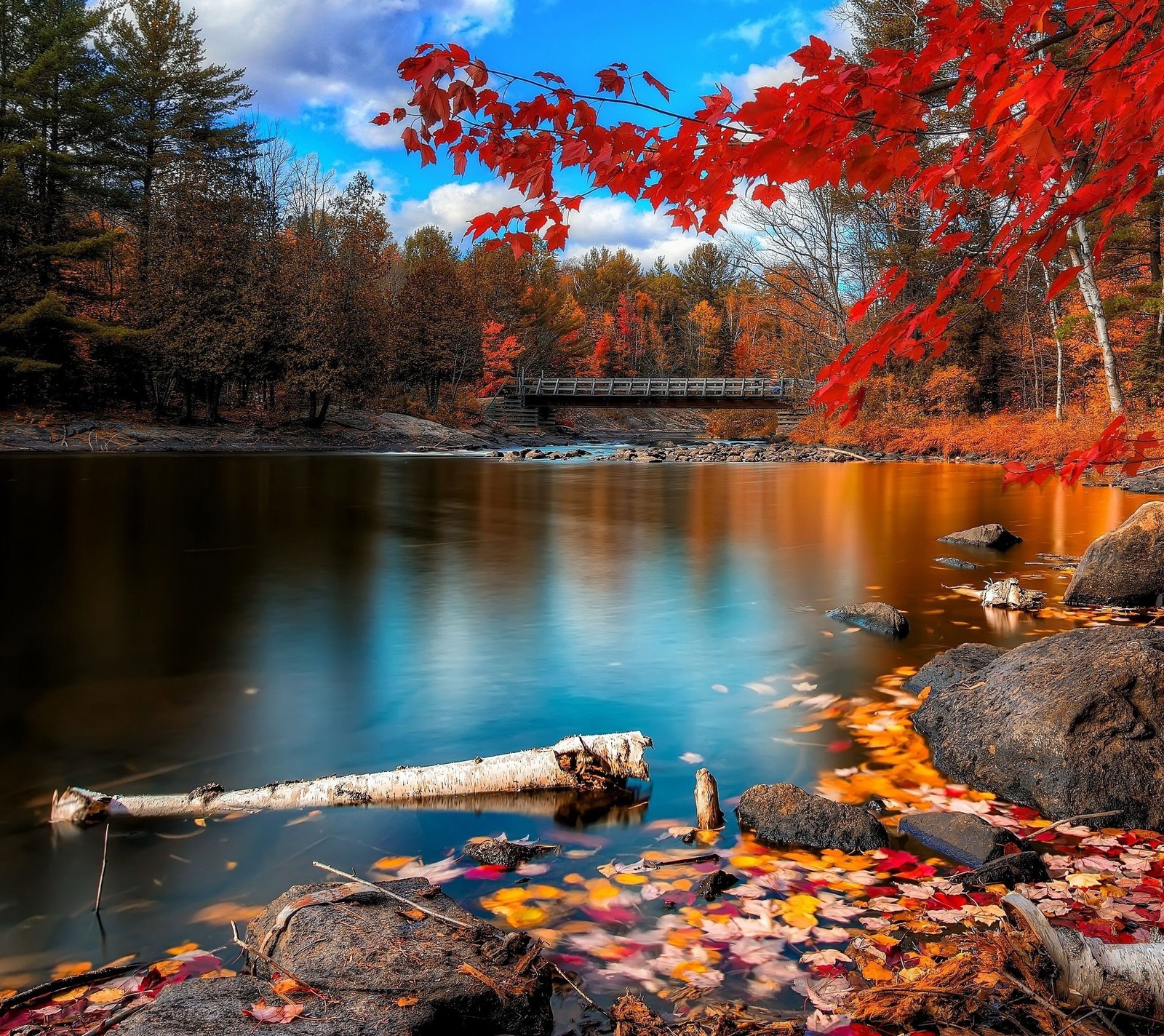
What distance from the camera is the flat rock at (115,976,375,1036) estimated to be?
7.64 ft

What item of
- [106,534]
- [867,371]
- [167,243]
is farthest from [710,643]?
[167,243]

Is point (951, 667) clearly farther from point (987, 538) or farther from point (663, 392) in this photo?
point (663, 392)

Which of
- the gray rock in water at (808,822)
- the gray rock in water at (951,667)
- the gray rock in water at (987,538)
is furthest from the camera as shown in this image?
the gray rock in water at (987,538)

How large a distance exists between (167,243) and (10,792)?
4296 cm

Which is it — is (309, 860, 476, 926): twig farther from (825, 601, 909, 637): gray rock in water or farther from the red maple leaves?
(825, 601, 909, 637): gray rock in water

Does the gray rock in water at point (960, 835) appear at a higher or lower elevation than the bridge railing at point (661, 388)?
lower

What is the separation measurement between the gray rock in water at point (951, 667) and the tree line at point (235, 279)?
2167 centimetres

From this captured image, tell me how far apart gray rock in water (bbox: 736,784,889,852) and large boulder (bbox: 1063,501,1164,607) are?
255 inches

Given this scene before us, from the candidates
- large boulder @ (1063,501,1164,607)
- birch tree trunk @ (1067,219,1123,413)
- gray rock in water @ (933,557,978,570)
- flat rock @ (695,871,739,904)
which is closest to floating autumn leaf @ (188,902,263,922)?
flat rock @ (695,871,739,904)

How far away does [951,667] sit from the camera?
630 centimetres

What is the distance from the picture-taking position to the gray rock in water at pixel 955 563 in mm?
12000

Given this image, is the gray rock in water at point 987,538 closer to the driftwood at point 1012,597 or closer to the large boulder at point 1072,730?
the driftwood at point 1012,597

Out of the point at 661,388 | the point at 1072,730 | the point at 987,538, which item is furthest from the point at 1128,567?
the point at 661,388

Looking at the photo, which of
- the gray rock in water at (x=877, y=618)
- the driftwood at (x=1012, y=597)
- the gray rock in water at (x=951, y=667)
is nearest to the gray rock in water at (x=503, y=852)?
the gray rock in water at (x=951, y=667)
